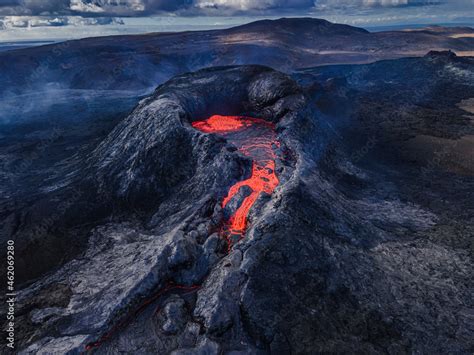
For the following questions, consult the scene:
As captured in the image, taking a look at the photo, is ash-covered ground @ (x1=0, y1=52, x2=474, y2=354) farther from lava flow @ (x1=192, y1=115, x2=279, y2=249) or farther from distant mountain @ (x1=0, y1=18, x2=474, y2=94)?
distant mountain @ (x1=0, y1=18, x2=474, y2=94)

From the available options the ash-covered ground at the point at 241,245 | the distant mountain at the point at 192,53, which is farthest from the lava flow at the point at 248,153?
the distant mountain at the point at 192,53

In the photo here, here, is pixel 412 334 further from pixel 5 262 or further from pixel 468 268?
pixel 5 262

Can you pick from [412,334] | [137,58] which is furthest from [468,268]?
[137,58]

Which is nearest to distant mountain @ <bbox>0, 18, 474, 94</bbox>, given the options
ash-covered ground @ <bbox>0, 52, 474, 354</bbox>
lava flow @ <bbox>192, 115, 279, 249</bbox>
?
lava flow @ <bbox>192, 115, 279, 249</bbox>

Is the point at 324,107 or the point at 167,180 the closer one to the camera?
the point at 167,180

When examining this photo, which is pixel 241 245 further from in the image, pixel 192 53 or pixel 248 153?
pixel 192 53

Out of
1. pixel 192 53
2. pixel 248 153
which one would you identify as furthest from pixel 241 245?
pixel 192 53
